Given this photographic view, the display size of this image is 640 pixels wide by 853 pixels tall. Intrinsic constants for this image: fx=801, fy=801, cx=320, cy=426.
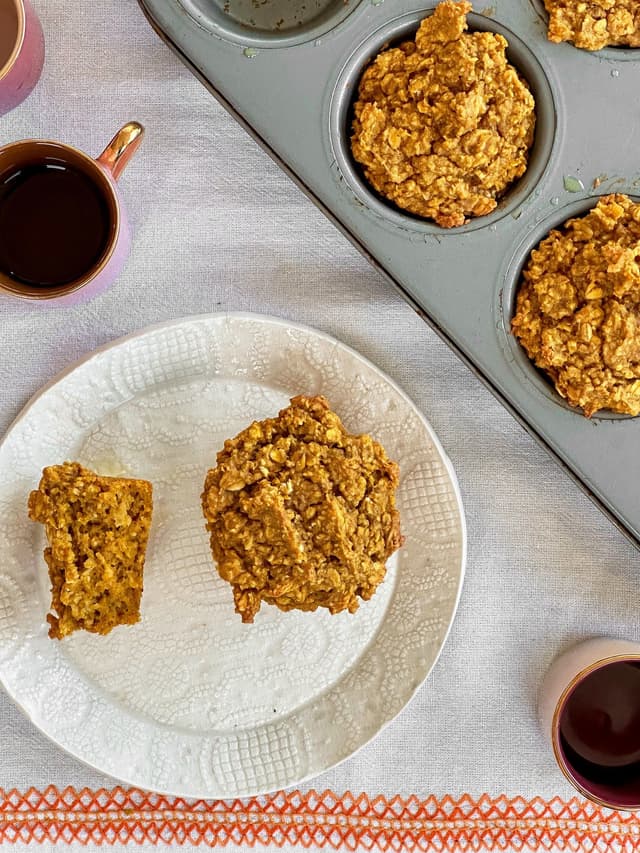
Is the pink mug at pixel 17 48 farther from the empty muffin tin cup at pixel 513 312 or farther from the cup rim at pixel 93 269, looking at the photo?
the empty muffin tin cup at pixel 513 312

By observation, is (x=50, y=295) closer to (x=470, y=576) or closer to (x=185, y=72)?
(x=185, y=72)

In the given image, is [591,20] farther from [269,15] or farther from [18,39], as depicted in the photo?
[18,39]

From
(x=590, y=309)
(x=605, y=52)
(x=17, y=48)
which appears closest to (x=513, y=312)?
(x=590, y=309)

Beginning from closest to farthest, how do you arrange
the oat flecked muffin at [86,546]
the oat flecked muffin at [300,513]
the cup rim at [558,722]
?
the oat flecked muffin at [300,513], the oat flecked muffin at [86,546], the cup rim at [558,722]

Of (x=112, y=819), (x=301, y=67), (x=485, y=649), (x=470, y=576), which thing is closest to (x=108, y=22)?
(x=301, y=67)

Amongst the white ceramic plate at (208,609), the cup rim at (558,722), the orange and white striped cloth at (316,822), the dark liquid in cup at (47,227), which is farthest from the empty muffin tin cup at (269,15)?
the orange and white striped cloth at (316,822)

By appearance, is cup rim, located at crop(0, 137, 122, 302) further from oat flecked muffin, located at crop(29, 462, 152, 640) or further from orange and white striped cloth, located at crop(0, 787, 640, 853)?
orange and white striped cloth, located at crop(0, 787, 640, 853)
